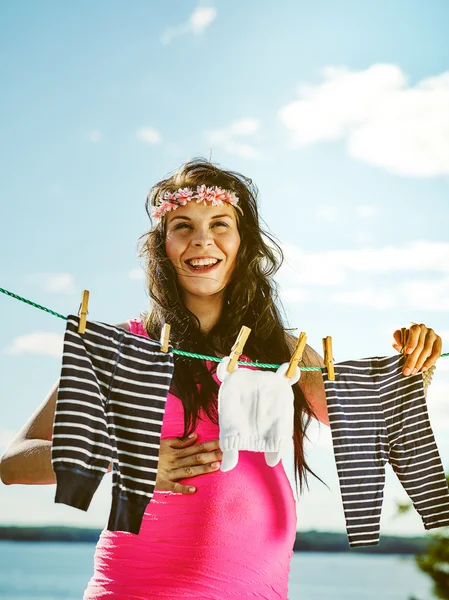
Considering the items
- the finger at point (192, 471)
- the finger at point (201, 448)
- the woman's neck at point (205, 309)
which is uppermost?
the woman's neck at point (205, 309)

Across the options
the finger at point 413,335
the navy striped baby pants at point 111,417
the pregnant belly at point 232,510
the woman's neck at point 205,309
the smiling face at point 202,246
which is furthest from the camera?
the woman's neck at point 205,309

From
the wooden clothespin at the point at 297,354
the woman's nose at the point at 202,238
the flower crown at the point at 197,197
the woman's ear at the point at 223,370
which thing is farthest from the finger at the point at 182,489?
the flower crown at the point at 197,197

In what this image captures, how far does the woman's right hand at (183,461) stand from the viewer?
6.39 feet

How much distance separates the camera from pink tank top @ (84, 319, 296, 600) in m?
1.83

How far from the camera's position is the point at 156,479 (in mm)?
1938

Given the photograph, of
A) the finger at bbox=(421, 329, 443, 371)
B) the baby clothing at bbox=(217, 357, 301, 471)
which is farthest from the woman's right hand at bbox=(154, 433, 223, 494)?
the finger at bbox=(421, 329, 443, 371)

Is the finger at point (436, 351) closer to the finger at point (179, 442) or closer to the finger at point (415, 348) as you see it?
the finger at point (415, 348)

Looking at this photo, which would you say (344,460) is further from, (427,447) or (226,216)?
(226,216)

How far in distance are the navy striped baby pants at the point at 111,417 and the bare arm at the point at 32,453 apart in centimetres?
14

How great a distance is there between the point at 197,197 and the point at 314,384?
75 cm

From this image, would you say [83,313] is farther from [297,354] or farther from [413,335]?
[413,335]

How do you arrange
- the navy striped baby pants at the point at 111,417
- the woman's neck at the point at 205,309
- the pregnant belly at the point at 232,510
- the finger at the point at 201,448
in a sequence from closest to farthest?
the navy striped baby pants at the point at 111,417, the pregnant belly at the point at 232,510, the finger at the point at 201,448, the woman's neck at the point at 205,309

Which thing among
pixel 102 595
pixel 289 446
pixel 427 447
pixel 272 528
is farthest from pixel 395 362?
pixel 102 595

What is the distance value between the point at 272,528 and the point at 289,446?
0.77 ft
